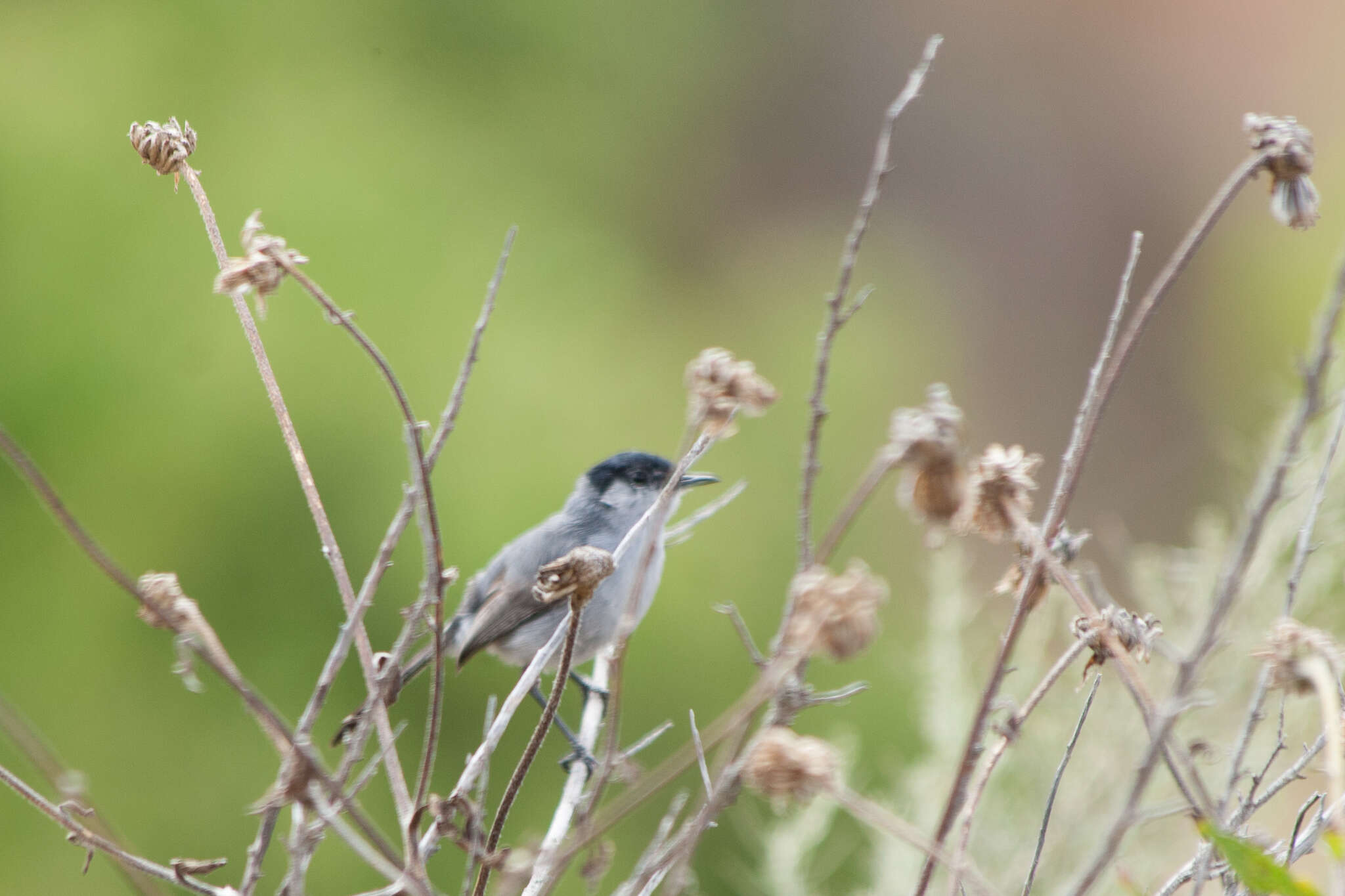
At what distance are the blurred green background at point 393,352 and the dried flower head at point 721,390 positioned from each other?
2572mm

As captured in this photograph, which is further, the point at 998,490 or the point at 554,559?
the point at 554,559

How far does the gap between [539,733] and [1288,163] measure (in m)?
0.83

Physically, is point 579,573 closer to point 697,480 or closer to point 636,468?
point 697,480

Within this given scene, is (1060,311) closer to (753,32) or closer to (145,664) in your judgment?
(753,32)

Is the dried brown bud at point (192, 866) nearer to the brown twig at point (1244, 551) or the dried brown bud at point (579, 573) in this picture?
the dried brown bud at point (579, 573)

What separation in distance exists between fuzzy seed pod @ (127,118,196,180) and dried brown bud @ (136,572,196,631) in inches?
22.6

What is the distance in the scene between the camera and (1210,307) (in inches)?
377

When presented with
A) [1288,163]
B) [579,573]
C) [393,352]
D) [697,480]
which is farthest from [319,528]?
[393,352]

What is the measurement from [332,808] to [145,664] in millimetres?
3903

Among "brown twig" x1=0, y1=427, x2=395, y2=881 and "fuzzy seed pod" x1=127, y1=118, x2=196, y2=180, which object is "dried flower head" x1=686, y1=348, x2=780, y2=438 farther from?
"fuzzy seed pod" x1=127, y1=118, x2=196, y2=180

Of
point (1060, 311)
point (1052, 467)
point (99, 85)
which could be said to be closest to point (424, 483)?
point (99, 85)

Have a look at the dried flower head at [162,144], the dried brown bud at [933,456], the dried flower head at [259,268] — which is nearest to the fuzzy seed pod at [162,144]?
the dried flower head at [162,144]

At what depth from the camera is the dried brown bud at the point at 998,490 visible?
101cm

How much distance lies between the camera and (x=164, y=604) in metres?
0.95
